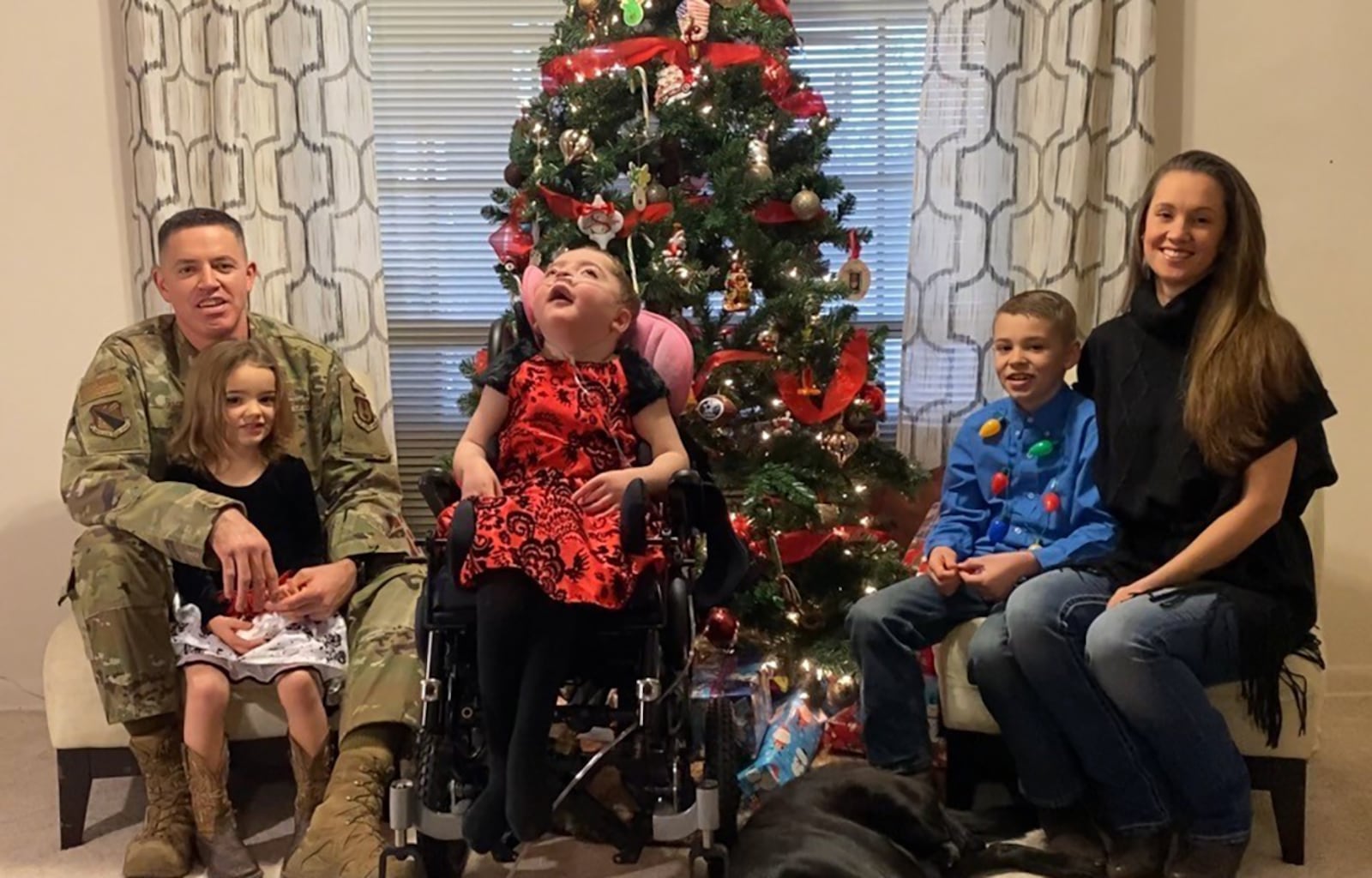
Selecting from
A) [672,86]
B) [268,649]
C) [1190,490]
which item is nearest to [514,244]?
[672,86]

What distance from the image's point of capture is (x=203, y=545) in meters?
2.20

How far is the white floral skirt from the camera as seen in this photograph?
2.23 m

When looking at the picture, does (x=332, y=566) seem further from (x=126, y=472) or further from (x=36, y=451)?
(x=36, y=451)

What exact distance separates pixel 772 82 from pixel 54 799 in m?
2.15

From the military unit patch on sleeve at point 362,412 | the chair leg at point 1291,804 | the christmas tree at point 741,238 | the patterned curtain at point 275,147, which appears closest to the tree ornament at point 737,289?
the christmas tree at point 741,238

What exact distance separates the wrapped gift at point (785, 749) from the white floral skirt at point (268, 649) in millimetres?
815

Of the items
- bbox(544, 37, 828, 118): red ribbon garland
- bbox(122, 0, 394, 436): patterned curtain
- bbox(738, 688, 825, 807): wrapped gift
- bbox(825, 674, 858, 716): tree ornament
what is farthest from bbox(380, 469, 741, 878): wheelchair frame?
bbox(122, 0, 394, 436): patterned curtain

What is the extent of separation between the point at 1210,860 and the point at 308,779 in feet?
5.17

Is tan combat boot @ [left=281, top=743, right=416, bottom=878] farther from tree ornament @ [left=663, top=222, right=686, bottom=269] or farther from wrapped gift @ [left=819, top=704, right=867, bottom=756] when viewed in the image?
tree ornament @ [left=663, top=222, right=686, bottom=269]

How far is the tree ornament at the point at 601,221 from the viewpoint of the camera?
8.58 feet

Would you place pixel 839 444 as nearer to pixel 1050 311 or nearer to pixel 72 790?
pixel 1050 311

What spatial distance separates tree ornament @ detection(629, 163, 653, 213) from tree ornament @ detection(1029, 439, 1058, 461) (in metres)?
0.97

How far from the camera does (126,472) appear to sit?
236 cm

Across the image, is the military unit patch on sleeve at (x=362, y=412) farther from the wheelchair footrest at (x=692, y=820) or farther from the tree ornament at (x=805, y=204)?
the wheelchair footrest at (x=692, y=820)
